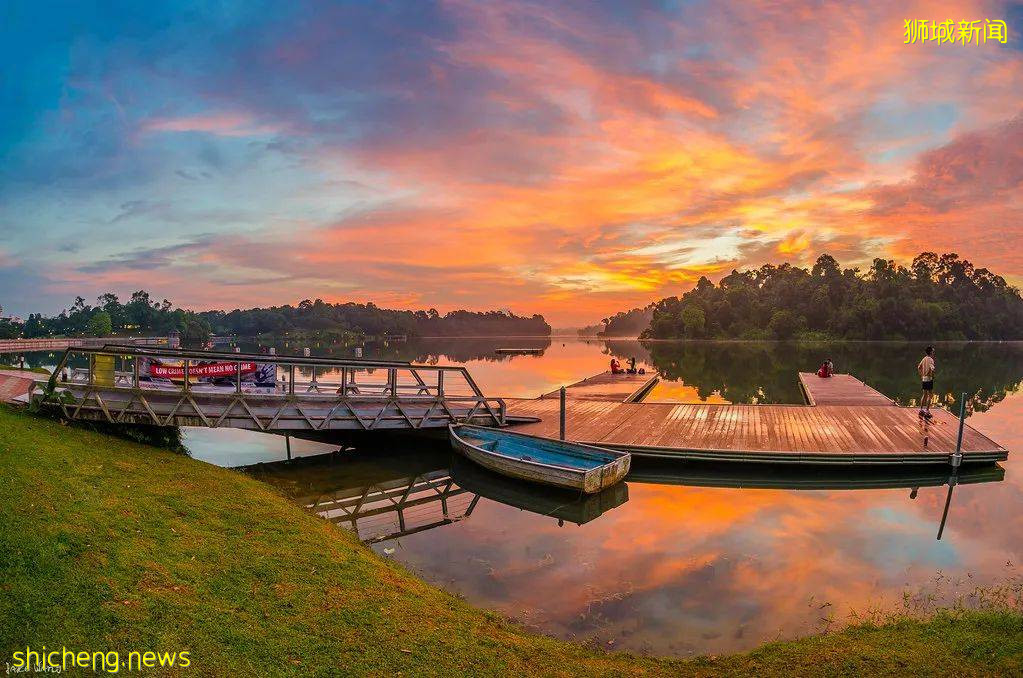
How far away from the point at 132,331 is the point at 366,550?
576 ft

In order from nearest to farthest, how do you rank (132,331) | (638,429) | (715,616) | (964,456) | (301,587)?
(301,587)
(715,616)
(964,456)
(638,429)
(132,331)

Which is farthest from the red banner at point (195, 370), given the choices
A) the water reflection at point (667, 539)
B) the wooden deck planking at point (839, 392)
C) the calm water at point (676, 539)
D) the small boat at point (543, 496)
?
the wooden deck planking at point (839, 392)

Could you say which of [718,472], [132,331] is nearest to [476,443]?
[718,472]

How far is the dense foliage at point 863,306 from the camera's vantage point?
11431 cm

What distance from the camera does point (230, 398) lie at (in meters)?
15.8

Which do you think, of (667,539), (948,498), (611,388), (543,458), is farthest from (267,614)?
(611,388)

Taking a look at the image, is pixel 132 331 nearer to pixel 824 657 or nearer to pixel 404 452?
pixel 404 452

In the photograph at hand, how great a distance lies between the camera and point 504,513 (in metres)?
13.0

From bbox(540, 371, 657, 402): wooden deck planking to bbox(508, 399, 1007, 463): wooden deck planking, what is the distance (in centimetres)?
354

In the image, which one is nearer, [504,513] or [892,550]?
[892,550]

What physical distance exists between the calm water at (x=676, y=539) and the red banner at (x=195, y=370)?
2.69 m

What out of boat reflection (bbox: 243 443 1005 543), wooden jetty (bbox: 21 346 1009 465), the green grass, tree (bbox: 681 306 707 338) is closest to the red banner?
wooden jetty (bbox: 21 346 1009 465)

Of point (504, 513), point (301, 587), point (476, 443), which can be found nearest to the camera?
point (301, 587)

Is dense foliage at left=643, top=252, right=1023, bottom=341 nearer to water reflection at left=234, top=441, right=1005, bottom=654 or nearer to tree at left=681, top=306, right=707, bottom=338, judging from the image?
tree at left=681, top=306, right=707, bottom=338
